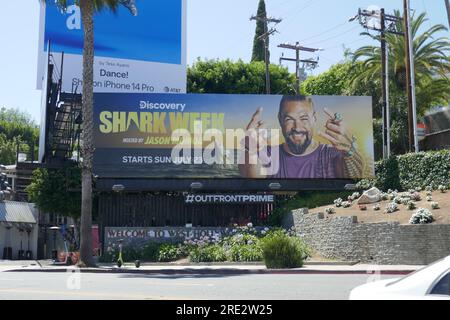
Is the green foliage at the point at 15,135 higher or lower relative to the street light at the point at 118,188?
higher

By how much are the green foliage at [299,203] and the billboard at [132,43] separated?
52.1ft

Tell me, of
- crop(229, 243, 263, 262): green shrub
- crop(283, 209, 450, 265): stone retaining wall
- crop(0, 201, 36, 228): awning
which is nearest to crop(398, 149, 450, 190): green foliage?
crop(283, 209, 450, 265): stone retaining wall

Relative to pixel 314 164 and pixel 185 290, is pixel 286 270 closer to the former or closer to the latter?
pixel 185 290

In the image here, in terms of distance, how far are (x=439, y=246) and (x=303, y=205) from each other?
461 inches

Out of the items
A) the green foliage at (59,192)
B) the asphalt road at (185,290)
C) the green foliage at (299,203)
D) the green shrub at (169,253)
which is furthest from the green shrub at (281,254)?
the green foliage at (59,192)

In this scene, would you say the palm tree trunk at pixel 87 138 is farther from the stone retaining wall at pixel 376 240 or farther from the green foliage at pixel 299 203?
the green foliage at pixel 299 203

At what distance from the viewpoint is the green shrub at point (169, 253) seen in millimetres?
29094

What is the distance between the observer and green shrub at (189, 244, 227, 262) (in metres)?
27.4
